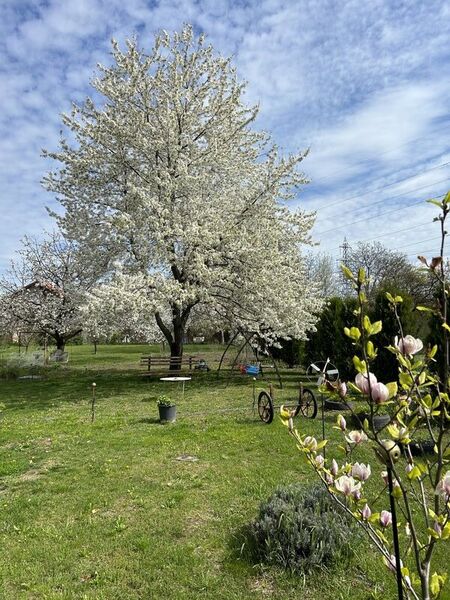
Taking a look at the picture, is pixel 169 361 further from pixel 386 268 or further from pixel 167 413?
pixel 386 268

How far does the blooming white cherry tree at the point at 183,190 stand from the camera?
13578 millimetres

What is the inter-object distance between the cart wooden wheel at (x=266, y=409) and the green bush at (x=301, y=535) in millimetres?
3956

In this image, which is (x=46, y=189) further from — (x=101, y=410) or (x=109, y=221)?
(x=101, y=410)

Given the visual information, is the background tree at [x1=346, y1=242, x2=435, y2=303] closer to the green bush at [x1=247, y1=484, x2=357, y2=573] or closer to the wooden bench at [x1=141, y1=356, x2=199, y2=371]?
the wooden bench at [x1=141, y1=356, x2=199, y2=371]

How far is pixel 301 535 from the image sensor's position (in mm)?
3336

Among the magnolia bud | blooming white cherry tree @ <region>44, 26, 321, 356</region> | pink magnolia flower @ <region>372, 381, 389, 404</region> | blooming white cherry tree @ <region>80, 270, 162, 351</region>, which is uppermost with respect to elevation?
blooming white cherry tree @ <region>44, 26, 321, 356</region>

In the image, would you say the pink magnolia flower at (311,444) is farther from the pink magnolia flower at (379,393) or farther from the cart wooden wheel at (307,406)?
the cart wooden wheel at (307,406)

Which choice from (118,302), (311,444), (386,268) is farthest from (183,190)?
(386,268)

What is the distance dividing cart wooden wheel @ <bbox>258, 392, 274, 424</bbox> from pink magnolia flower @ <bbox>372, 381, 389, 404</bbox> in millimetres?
6522

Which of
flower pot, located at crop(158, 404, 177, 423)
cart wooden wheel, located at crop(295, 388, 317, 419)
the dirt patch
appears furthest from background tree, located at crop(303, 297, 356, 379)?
the dirt patch

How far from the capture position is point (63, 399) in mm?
11945

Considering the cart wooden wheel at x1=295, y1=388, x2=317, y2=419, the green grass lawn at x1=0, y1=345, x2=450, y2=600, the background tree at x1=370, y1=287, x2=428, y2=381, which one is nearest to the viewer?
the green grass lawn at x1=0, y1=345, x2=450, y2=600

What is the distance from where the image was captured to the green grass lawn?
314 cm

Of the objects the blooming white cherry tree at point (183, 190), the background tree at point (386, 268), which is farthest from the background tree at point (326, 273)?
the blooming white cherry tree at point (183, 190)
